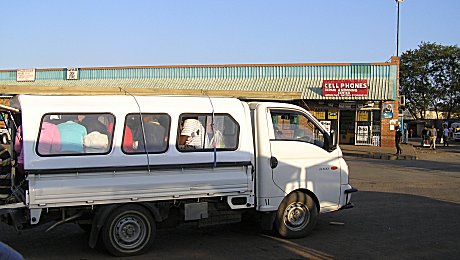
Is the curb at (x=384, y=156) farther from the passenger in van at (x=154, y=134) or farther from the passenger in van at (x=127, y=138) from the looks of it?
the passenger in van at (x=127, y=138)

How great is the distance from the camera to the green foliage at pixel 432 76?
59.7m

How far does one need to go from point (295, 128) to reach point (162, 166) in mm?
2437

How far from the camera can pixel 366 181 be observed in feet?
54.5

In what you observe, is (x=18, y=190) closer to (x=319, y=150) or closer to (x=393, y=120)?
(x=319, y=150)

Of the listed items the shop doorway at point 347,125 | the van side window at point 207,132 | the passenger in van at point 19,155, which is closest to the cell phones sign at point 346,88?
the shop doorway at point 347,125

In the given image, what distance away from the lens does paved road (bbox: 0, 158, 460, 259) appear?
7.43 meters

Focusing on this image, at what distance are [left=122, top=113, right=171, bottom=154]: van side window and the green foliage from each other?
5783 centimetres

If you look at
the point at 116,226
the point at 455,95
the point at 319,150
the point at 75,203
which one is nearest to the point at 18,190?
the point at 75,203

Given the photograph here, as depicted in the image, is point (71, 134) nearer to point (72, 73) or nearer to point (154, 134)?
point (154, 134)

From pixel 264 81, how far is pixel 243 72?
5.60 ft

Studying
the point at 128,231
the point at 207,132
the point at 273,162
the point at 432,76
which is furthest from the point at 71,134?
the point at 432,76

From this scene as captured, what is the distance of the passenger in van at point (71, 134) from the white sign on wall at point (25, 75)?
35881mm

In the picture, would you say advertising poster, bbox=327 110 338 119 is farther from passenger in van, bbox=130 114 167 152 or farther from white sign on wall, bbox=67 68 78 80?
passenger in van, bbox=130 114 167 152

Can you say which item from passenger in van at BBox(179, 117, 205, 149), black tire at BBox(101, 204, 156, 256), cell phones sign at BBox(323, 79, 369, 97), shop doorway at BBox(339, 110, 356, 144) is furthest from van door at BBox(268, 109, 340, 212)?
shop doorway at BBox(339, 110, 356, 144)
